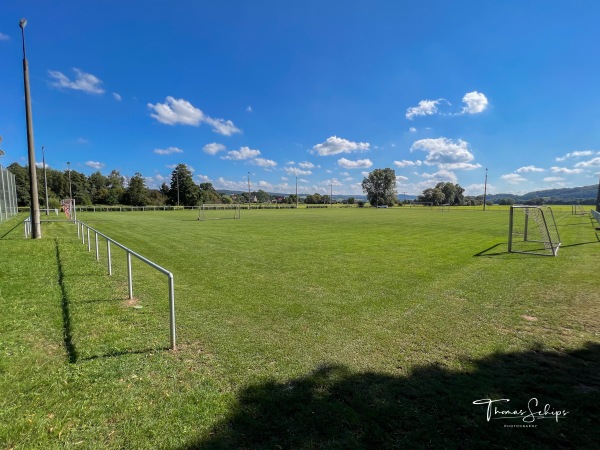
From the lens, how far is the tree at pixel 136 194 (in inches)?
3219

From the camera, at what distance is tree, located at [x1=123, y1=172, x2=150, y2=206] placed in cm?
8175

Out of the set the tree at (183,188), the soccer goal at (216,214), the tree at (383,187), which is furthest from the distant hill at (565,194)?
the soccer goal at (216,214)

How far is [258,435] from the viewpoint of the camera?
2.83 metres

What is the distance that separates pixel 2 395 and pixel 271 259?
26.7 ft

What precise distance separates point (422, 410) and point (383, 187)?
423 ft

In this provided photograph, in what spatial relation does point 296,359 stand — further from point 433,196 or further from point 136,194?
point 433,196

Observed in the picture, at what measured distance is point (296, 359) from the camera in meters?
4.24

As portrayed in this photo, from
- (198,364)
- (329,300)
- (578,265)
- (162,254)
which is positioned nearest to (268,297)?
(329,300)

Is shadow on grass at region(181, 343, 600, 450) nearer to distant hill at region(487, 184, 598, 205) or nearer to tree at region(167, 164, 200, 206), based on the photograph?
tree at region(167, 164, 200, 206)

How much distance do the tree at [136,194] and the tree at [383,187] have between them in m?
81.8

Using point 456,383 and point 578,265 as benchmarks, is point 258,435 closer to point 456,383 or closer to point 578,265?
point 456,383

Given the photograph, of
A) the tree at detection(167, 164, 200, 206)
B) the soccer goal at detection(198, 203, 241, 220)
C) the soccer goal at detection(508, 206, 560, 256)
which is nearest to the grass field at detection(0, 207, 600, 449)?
the soccer goal at detection(508, 206, 560, 256)

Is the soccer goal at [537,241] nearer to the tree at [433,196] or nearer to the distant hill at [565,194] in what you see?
the tree at [433,196]

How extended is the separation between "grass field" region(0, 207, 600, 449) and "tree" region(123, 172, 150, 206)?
3144 inches
